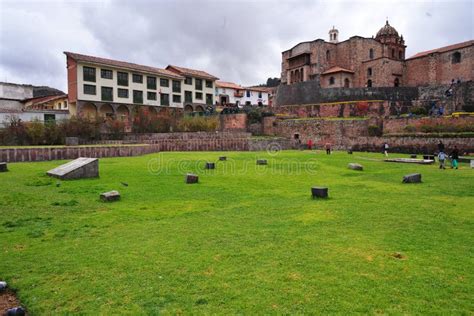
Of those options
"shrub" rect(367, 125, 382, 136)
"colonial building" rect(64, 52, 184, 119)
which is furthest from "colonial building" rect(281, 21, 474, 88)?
"colonial building" rect(64, 52, 184, 119)

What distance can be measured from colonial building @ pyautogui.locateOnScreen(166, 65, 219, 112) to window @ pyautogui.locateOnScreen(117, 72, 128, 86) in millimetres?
8459

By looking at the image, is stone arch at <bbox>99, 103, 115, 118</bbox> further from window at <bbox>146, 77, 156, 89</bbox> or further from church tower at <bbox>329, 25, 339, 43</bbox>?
church tower at <bbox>329, 25, 339, 43</bbox>

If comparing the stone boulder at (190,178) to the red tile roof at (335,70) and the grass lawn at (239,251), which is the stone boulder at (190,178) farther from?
the red tile roof at (335,70)

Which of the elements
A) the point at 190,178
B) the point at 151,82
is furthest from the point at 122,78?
the point at 190,178

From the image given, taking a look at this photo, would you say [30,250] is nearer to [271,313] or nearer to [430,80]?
[271,313]

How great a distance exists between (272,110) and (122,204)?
41.9 m

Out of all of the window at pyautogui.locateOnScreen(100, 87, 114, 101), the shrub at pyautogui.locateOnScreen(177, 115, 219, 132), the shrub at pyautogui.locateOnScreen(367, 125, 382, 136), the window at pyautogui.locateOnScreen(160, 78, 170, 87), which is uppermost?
the window at pyautogui.locateOnScreen(160, 78, 170, 87)

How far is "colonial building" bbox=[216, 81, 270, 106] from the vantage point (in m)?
72.1

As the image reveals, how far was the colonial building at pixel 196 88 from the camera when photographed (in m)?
57.5

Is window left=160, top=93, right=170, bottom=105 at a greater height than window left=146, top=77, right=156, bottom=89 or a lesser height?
lesser

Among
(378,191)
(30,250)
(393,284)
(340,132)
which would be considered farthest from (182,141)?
(393,284)

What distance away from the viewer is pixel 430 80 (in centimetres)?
4969

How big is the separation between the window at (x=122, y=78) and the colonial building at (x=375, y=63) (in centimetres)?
2773

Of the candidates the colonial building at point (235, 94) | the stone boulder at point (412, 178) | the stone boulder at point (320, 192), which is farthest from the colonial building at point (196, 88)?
the stone boulder at point (320, 192)
